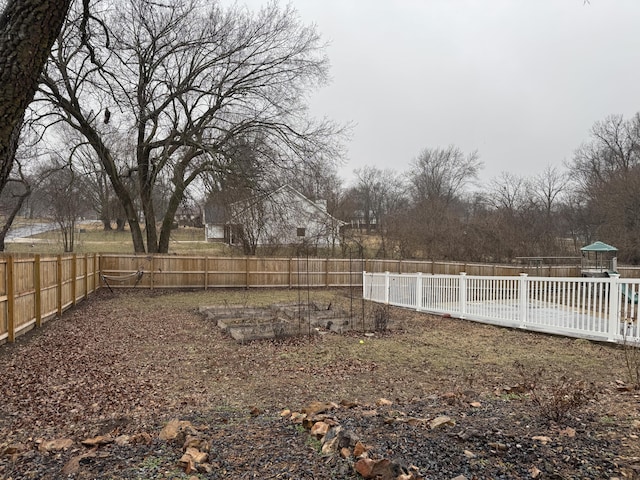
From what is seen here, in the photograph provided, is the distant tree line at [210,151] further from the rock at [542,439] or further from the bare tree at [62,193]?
the rock at [542,439]

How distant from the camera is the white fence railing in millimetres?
7246

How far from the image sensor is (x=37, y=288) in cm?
806

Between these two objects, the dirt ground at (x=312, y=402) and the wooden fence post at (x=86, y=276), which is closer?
the dirt ground at (x=312, y=402)

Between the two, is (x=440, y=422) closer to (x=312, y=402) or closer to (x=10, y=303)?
(x=312, y=402)

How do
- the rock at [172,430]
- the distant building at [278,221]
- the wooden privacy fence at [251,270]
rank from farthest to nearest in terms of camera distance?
the distant building at [278,221], the wooden privacy fence at [251,270], the rock at [172,430]

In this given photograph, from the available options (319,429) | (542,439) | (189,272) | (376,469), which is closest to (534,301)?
(542,439)

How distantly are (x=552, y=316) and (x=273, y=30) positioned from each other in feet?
50.3

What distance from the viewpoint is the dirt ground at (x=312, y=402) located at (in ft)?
8.39

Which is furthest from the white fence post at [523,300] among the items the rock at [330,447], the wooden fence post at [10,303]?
the wooden fence post at [10,303]

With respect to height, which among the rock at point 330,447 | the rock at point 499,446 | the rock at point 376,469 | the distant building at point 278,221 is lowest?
the rock at point 330,447

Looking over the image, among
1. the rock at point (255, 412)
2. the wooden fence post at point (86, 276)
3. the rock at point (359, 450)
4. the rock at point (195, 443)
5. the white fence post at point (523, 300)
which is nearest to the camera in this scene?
the rock at point (359, 450)

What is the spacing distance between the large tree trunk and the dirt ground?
1.99 m

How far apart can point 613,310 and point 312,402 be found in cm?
559

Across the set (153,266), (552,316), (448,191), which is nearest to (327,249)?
(153,266)
